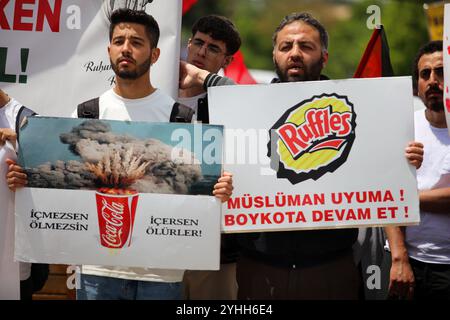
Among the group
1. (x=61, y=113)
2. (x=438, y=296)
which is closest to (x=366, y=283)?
(x=438, y=296)

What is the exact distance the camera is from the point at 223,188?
4258 mm

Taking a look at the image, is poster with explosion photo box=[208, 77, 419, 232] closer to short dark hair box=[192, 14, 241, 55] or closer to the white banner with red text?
the white banner with red text

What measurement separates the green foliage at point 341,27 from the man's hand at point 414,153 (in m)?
1.52

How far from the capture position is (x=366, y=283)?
16.4ft

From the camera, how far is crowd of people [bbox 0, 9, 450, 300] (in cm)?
438

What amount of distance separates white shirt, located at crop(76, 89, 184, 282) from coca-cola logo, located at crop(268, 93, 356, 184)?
59 cm

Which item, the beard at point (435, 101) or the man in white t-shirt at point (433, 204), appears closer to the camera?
the man in white t-shirt at point (433, 204)

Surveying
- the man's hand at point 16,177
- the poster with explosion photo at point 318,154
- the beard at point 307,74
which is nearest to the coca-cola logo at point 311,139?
the poster with explosion photo at point 318,154

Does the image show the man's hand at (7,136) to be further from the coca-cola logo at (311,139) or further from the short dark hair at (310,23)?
the short dark hair at (310,23)

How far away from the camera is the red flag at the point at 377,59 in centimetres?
525

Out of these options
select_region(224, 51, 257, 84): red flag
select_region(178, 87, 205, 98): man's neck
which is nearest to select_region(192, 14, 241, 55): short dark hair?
select_region(178, 87, 205, 98): man's neck

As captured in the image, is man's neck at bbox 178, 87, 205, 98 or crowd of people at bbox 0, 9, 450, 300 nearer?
crowd of people at bbox 0, 9, 450, 300

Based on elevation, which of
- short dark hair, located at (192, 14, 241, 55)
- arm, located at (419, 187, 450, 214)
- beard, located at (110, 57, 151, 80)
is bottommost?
arm, located at (419, 187, 450, 214)
